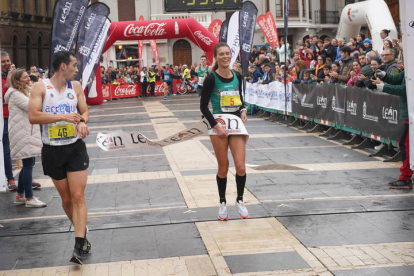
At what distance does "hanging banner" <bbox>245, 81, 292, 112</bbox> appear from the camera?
1904cm

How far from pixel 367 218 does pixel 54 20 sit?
777cm

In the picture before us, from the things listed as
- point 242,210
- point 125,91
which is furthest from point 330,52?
point 125,91

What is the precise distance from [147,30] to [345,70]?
1436 centimetres

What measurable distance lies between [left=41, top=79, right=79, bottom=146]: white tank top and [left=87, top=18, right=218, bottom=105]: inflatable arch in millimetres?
20664

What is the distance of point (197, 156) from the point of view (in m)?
12.8

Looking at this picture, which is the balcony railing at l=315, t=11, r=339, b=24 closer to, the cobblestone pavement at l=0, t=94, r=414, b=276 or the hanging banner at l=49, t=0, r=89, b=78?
the hanging banner at l=49, t=0, r=89, b=78

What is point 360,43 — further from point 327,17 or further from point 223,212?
point 327,17

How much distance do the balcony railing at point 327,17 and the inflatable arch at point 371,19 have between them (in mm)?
31150

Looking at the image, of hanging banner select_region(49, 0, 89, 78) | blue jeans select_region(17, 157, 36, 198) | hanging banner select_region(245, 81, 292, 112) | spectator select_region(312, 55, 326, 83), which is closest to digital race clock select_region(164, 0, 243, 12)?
hanging banner select_region(245, 81, 292, 112)

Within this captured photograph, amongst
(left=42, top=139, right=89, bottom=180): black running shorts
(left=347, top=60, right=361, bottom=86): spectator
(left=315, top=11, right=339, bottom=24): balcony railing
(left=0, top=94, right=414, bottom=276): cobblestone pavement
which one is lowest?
(left=0, top=94, right=414, bottom=276): cobblestone pavement

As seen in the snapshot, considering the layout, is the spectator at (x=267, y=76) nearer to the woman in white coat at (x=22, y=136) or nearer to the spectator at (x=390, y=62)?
the spectator at (x=390, y=62)

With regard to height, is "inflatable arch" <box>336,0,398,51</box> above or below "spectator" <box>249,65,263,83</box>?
above

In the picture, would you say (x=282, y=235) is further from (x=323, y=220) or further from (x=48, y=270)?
(x=48, y=270)

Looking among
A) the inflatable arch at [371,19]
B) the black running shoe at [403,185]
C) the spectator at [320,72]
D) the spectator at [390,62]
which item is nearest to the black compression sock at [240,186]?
the black running shoe at [403,185]
